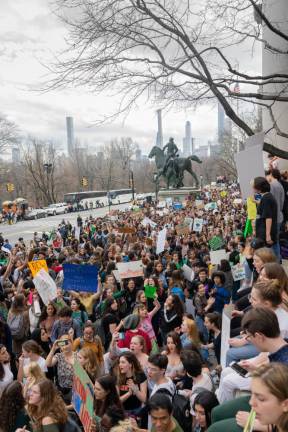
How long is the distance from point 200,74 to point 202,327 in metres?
4.19

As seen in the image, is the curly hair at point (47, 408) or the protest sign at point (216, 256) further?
the protest sign at point (216, 256)

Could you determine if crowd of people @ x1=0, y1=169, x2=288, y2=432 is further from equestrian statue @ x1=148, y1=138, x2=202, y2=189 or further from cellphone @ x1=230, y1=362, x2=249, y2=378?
equestrian statue @ x1=148, y1=138, x2=202, y2=189

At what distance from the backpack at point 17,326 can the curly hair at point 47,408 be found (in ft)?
10.5

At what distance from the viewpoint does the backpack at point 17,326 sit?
6.71 metres

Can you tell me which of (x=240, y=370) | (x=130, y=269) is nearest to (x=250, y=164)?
(x=130, y=269)

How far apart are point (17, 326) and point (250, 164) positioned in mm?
4585

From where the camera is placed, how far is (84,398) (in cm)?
363

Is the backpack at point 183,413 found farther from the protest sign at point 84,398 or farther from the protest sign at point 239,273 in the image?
the protest sign at point 239,273

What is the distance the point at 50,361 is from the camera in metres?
5.15

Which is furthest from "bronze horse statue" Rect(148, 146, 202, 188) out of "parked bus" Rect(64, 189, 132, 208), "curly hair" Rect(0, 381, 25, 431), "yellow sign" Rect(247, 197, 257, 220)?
"curly hair" Rect(0, 381, 25, 431)

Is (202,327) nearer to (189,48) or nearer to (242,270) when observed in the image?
(242,270)

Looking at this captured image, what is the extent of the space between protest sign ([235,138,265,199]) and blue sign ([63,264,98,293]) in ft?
9.80

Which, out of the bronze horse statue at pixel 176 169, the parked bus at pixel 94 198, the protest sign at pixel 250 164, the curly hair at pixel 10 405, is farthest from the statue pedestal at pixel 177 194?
the curly hair at pixel 10 405

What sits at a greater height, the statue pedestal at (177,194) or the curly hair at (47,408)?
the statue pedestal at (177,194)
